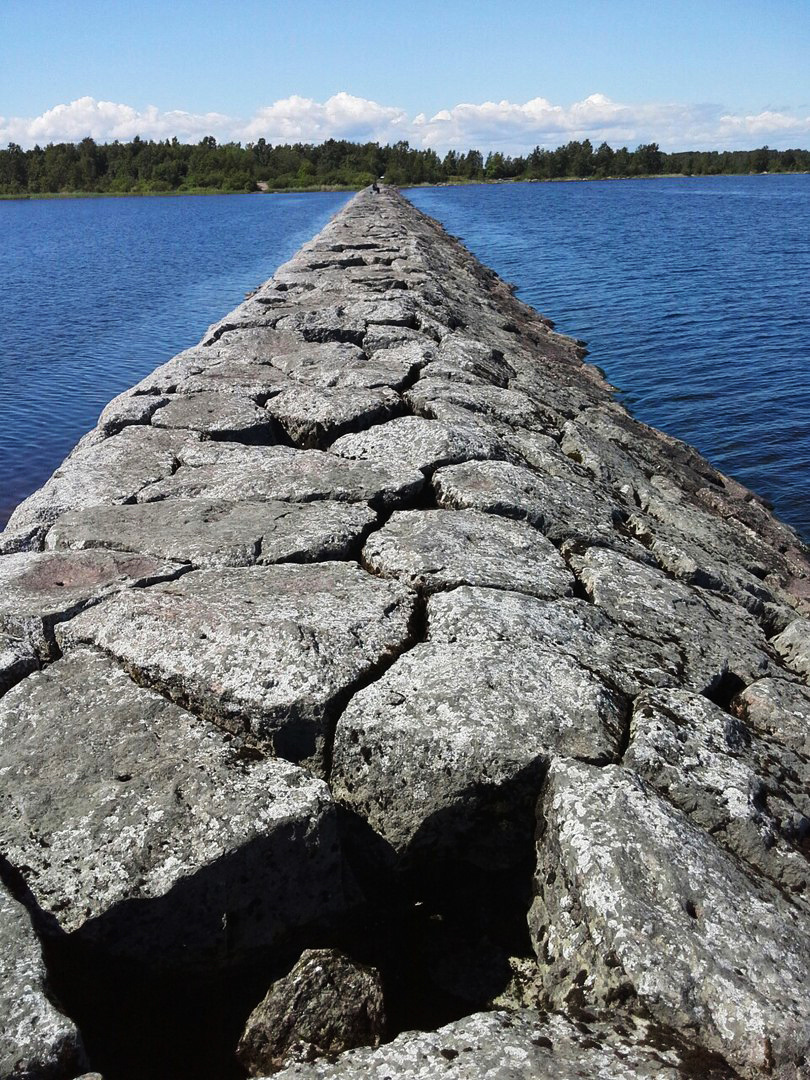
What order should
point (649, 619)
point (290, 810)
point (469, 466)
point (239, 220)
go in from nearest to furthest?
point (290, 810) → point (649, 619) → point (469, 466) → point (239, 220)

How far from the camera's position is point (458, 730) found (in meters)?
3.10

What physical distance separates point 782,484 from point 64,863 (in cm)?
998

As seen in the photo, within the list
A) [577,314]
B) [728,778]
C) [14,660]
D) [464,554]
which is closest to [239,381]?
[464,554]

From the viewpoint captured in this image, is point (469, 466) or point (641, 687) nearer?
point (641, 687)

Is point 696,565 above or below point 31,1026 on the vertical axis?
below

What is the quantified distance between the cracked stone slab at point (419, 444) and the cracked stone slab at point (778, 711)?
2350mm

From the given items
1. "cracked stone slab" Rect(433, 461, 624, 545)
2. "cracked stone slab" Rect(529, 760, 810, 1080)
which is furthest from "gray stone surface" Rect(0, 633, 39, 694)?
"cracked stone slab" Rect(433, 461, 624, 545)

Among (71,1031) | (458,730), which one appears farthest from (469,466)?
(71,1031)

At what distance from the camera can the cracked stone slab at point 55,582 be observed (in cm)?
365

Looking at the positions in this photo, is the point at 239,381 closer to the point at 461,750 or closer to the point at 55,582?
the point at 55,582

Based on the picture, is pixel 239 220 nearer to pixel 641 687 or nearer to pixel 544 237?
pixel 544 237

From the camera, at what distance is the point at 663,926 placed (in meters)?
2.56

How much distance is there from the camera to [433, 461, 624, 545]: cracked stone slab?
4.99m

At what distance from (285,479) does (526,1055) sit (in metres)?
3.62
